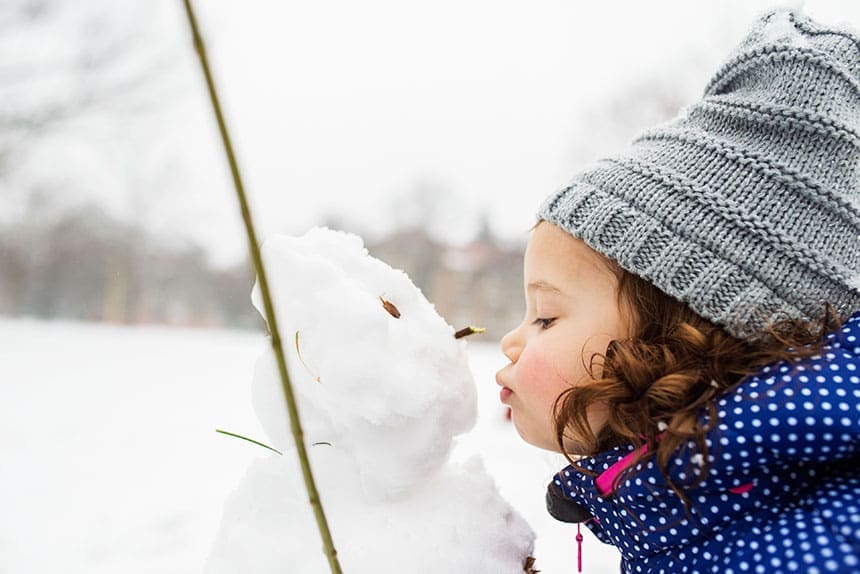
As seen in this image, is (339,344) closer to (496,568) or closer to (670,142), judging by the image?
(496,568)

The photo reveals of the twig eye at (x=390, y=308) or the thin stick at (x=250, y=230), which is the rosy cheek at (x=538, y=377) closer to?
the twig eye at (x=390, y=308)

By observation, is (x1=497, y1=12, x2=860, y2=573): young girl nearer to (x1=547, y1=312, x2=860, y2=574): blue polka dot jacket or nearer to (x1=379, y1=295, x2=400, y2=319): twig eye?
(x1=547, y1=312, x2=860, y2=574): blue polka dot jacket

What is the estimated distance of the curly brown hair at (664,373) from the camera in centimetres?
61

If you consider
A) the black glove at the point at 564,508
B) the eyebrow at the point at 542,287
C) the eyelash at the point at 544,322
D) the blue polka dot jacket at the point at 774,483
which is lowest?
the black glove at the point at 564,508

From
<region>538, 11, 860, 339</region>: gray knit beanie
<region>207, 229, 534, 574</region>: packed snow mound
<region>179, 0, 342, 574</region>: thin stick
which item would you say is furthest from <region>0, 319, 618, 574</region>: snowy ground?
<region>179, 0, 342, 574</region>: thin stick

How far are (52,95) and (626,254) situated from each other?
4271mm

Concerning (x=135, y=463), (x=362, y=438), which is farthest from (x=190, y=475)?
(x=362, y=438)

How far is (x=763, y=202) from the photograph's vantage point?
696 millimetres

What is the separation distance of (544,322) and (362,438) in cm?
28

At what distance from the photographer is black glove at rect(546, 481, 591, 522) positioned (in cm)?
79

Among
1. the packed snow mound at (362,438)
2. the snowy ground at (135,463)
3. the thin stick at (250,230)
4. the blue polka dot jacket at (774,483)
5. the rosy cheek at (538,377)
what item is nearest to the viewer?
the thin stick at (250,230)

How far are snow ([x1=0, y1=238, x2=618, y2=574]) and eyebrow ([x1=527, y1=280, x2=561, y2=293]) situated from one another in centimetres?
12

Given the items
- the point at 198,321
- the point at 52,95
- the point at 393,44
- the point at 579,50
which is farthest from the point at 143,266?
the point at 579,50

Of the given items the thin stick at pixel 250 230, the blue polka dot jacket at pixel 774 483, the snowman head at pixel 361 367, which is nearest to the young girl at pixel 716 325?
the blue polka dot jacket at pixel 774 483
